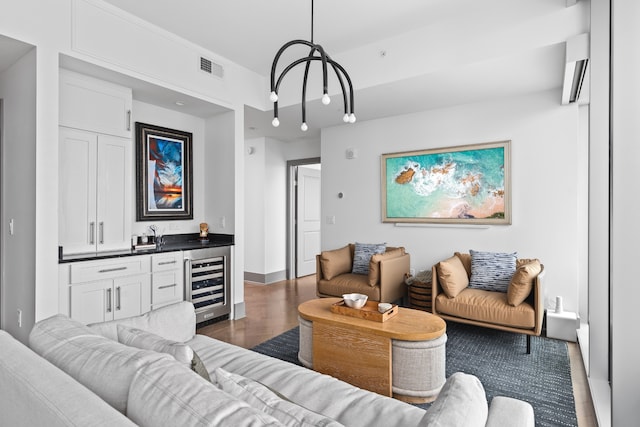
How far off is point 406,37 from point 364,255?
2.45 m

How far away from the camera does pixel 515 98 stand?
3936 mm

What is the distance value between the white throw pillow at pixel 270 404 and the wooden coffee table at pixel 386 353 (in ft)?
4.35

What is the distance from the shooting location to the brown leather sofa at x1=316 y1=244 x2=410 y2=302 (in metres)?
3.86

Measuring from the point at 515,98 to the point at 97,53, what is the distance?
408 centimetres

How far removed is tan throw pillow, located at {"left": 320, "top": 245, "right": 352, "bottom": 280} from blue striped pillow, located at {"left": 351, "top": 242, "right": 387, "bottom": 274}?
0.11 m

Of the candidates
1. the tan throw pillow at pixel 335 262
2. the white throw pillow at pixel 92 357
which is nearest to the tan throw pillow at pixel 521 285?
the tan throw pillow at pixel 335 262

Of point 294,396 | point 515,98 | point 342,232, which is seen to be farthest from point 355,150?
point 294,396

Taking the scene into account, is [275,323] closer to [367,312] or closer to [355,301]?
[355,301]

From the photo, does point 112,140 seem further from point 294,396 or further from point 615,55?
point 615,55

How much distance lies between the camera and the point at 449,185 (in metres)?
4.30

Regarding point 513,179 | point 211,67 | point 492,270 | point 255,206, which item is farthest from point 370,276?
point 255,206

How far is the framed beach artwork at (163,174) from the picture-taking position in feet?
12.8

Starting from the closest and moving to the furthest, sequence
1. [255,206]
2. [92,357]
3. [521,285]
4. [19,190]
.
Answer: [92,357] → [19,190] → [521,285] → [255,206]

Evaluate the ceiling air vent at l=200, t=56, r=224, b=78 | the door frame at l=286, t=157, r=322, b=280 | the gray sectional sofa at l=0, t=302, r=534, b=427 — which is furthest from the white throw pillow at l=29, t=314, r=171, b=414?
the door frame at l=286, t=157, r=322, b=280
